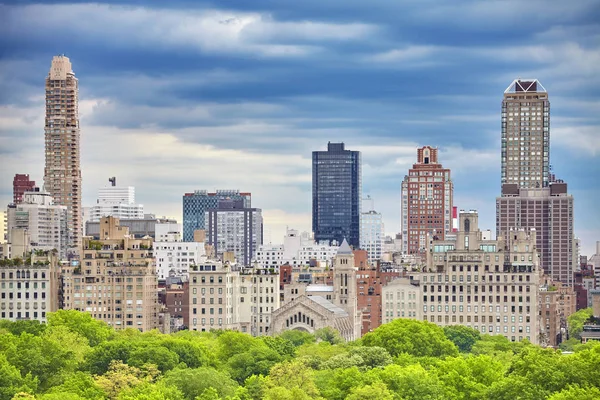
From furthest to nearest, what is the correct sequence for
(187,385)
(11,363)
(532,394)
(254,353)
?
(254,353) < (11,363) < (187,385) < (532,394)

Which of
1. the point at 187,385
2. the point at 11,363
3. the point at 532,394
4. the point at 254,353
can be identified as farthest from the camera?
the point at 254,353

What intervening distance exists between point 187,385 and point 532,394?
32516 mm

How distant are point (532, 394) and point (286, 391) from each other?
2088 centimetres

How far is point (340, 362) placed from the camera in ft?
604

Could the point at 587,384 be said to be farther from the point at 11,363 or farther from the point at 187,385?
the point at 11,363

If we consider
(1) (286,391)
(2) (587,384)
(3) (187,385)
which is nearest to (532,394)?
(2) (587,384)

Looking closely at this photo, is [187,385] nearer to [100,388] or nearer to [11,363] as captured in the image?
[100,388]

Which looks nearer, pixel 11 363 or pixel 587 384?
pixel 587 384

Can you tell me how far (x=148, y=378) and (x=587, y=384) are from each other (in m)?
43.0

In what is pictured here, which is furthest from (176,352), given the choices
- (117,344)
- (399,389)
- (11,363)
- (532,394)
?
(532,394)

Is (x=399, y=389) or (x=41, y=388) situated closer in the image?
(x=399, y=389)

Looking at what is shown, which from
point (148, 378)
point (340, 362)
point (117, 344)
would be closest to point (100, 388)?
point (148, 378)

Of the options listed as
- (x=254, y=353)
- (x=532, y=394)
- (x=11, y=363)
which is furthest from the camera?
(x=254, y=353)

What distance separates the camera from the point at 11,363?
173750mm
